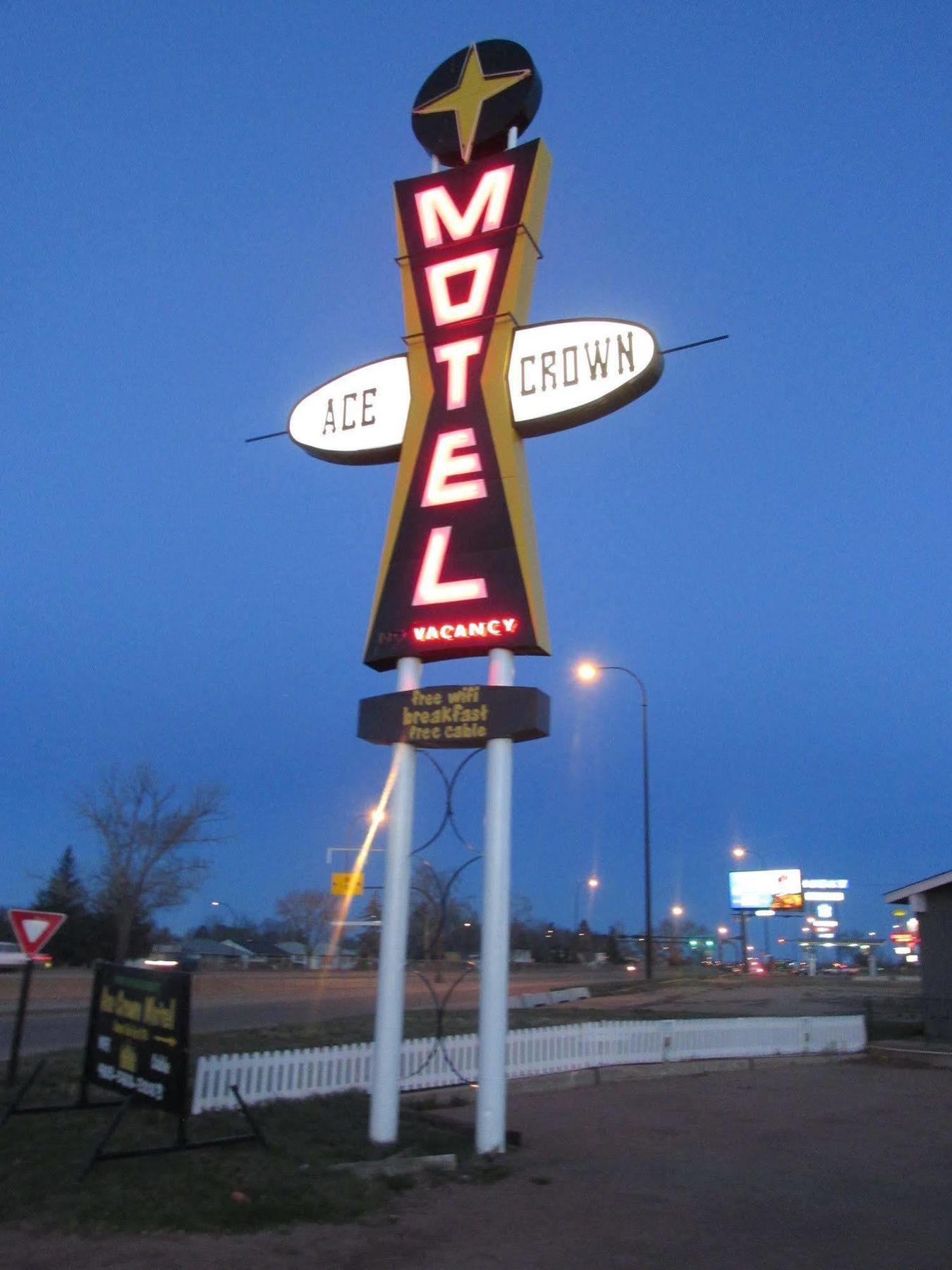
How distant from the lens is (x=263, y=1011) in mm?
25594

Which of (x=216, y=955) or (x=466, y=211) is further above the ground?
(x=466, y=211)

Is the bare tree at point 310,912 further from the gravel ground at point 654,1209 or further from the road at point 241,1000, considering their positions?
the gravel ground at point 654,1209

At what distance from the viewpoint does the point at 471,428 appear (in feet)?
35.5

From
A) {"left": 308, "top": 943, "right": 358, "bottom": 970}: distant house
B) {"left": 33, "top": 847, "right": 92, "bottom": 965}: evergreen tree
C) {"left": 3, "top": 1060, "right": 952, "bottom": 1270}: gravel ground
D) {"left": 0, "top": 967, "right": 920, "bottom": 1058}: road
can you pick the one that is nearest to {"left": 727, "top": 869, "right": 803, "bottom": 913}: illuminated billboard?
{"left": 0, "top": 967, "right": 920, "bottom": 1058}: road

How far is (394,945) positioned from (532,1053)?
208 inches

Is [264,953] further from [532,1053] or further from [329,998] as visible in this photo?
[532,1053]

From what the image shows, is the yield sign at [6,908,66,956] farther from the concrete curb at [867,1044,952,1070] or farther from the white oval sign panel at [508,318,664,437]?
the concrete curb at [867,1044,952,1070]

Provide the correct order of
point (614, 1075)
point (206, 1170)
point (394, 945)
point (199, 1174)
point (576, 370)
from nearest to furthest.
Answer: point (199, 1174)
point (206, 1170)
point (394, 945)
point (576, 370)
point (614, 1075)

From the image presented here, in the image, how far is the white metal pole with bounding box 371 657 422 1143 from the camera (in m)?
9.56

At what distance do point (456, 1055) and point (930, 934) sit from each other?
48.2 ft

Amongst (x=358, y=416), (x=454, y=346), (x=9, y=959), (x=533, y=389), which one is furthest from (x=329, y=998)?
(x=533, y=389)

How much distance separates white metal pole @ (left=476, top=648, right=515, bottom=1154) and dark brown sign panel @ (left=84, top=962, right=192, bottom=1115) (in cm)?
260

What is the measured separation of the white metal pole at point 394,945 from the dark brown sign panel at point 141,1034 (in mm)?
1846

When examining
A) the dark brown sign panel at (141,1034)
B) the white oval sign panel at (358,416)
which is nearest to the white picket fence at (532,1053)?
the dark brown sign panel at (141,1034)
